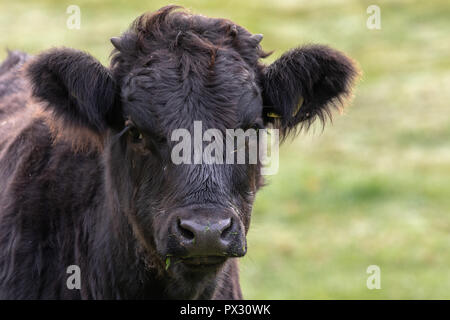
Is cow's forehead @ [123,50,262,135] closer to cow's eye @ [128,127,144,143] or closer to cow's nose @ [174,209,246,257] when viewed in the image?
cow's eye @ [128,127,144,143]

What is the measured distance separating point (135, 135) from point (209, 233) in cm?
104

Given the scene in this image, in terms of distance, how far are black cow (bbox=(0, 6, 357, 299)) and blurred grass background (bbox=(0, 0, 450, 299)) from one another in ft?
4.33

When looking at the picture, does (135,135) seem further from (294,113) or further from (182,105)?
(294,113)

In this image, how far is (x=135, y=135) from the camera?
17.0 ft

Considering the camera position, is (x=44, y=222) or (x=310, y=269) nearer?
(x=44, y=222)

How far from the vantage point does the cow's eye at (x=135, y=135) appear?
5.15m

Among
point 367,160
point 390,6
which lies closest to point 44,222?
point 367,160

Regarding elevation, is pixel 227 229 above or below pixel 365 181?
below

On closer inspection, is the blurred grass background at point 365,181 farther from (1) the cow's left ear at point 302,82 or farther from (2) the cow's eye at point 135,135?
(2) the cow's eye at point 135,135

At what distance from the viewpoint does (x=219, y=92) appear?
16.6 feet

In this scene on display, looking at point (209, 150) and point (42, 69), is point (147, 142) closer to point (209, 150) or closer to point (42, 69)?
point (209, 150)

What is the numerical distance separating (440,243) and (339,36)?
2111 cm

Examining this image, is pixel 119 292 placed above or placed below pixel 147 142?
below

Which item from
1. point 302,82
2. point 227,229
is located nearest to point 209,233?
point 227,229
